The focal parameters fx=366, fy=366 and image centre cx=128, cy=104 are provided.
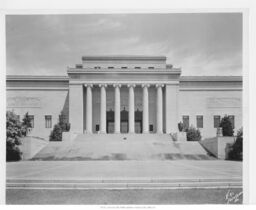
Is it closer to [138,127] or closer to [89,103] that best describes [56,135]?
[89,103]

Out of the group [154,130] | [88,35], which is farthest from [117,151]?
Answer: [154,130]

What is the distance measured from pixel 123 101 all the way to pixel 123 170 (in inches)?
675

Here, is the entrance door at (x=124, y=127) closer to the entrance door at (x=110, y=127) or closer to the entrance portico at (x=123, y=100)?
the entrance portico at (x=123, y=100)

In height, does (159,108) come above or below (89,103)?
below

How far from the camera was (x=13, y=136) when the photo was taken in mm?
19812

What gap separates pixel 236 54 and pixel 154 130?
1627 cm

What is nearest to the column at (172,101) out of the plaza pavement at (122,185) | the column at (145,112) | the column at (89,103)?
the column at (145,112)

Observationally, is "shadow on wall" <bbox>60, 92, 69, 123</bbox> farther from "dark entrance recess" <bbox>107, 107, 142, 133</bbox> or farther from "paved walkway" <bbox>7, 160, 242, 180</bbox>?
"paved walkway" <bbox>7, 160, 242, 180</bbox>

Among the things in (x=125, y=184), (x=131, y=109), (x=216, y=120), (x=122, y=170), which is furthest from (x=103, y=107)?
(x=125, y=184)

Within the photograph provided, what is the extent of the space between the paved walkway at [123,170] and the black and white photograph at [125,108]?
56mm

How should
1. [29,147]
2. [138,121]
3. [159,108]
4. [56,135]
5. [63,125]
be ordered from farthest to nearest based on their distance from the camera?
[138,121], [159,108], [63,125], [56,135], [29,147]

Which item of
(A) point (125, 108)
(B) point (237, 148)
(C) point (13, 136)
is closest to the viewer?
(B) point (237, 148)

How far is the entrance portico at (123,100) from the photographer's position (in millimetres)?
32344
